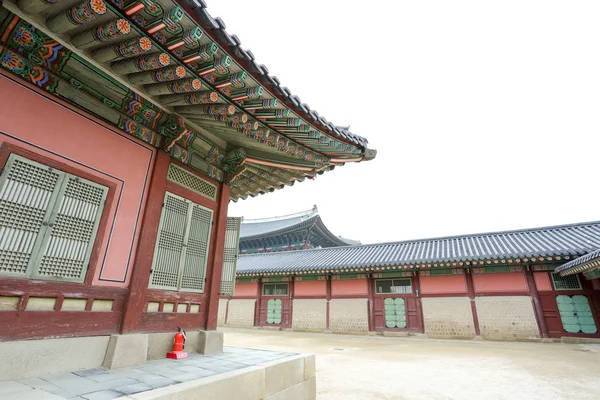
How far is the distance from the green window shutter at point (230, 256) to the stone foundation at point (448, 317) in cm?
1104

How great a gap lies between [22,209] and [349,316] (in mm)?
14070

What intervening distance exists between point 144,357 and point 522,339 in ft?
44.6

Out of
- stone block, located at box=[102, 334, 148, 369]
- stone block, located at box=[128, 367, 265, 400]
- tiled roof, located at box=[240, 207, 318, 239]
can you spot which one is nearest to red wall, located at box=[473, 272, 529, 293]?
stone block, located at box=[128, 367, 265, 400]

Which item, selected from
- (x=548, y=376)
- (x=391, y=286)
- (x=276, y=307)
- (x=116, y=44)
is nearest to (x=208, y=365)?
(x=116, y=44)

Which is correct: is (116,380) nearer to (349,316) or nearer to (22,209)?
(22,209)

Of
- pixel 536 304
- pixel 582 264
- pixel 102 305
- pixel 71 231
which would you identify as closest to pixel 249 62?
pixel 71 231

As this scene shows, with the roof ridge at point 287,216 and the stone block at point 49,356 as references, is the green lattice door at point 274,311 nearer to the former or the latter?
the roof ridge at point 287,216

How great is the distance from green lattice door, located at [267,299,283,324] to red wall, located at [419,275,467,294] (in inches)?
304

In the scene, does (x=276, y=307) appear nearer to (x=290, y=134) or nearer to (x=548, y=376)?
(x=548, y=376)

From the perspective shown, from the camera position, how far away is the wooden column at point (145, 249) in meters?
3.62

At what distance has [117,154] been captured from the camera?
379 cm

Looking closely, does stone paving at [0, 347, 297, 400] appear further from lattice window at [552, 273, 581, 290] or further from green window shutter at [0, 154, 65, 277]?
lattice window at [552, 273, 581, 290]

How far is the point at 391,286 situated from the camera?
14406 millimetres

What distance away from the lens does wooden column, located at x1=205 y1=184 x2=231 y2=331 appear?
4.72m
